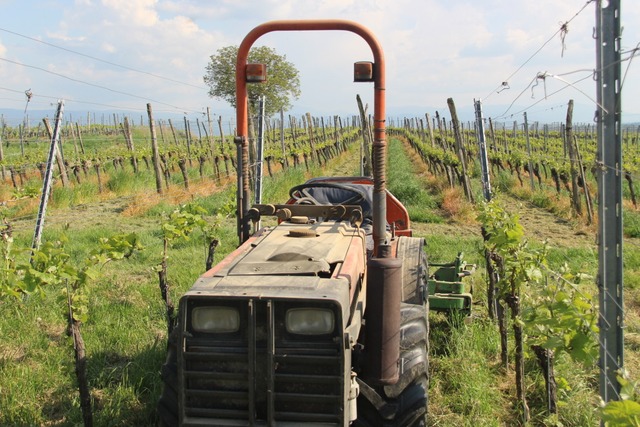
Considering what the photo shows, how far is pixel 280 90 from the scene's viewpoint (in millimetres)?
34500

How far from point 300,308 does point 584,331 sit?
4.27ft

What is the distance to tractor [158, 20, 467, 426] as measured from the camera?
9.02 ft

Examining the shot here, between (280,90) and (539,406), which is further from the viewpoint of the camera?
(280,90)

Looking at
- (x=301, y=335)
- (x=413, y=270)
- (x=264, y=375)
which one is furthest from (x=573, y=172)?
(x=264, y=375)

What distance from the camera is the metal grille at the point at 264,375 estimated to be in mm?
2738

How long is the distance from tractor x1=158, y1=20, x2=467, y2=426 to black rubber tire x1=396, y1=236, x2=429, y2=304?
2.49ft

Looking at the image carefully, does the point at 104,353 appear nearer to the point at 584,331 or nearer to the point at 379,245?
the point at 379,245

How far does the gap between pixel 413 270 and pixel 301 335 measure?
220 cm

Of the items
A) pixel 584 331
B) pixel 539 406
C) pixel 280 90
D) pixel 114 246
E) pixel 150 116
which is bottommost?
pixel 539 406

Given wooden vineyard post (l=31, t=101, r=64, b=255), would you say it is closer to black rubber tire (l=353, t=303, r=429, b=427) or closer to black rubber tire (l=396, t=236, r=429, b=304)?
black rubber tire (l=396, t=236, r=429, b=304)

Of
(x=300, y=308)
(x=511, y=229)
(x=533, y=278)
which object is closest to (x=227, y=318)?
(x=300, y=308)

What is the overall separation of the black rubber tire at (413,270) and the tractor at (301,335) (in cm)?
76

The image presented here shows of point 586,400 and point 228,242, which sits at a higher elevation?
point 228,242

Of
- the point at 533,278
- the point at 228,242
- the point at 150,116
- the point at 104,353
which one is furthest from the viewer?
the point at 150,116
